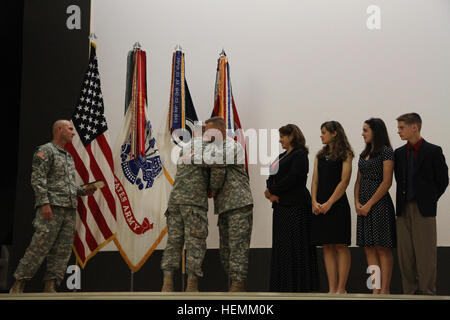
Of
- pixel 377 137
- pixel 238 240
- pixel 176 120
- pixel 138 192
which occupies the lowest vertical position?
pixel 238 240

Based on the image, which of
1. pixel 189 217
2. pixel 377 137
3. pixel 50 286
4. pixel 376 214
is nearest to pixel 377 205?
pixel 376 214

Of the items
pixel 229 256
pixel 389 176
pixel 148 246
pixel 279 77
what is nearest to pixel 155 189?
pixel 148 246

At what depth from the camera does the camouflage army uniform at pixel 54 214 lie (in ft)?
14.5

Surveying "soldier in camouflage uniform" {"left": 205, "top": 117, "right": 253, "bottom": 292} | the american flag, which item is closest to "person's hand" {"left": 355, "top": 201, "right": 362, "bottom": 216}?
"soldier in camouflage uniform" {"left": 205, "top": 117, "right": 253, "bottom": 292}

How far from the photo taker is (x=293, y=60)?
5.59 meters

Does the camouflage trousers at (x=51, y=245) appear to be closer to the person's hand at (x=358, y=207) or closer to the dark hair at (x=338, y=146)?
the dark hair at (x=338, y=146)

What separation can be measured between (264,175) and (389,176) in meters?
1.59

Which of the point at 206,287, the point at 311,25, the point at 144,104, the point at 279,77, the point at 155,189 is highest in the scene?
the point at 311,25

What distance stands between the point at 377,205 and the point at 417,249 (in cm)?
44

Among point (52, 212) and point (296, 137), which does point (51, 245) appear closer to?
point (52, 212)

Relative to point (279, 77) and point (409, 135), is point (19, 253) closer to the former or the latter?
point (279, 77)

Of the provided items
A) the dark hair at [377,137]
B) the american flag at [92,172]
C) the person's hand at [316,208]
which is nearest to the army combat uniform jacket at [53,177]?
the american flag at [92,172]

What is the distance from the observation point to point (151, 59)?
5.69m
